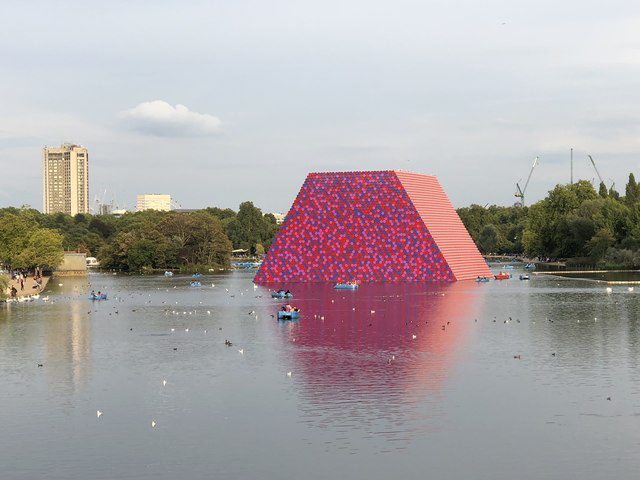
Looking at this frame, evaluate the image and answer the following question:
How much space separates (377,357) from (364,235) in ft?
210

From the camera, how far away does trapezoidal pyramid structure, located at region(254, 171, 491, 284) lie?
106438 mm

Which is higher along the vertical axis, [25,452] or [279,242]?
[279,242]

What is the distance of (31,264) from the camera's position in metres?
124

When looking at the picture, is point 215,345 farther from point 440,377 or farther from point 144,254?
point 144,254

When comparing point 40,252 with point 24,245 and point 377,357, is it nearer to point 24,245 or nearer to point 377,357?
point 24,245

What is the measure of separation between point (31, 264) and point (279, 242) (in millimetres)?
36736

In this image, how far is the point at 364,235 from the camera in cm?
10688

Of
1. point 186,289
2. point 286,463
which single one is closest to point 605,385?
point 286,463

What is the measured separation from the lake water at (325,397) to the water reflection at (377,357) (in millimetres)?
125

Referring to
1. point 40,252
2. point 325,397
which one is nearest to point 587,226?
point 40,252

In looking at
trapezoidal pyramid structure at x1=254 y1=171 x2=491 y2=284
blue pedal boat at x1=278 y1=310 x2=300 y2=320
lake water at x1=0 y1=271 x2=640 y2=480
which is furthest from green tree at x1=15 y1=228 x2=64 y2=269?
blue pedal boat at x1=278 y1=310 x2=300 y2=320

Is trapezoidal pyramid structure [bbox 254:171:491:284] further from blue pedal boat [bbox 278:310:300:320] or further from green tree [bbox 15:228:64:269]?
blue pedal boat [bbox 278:310:300:320]

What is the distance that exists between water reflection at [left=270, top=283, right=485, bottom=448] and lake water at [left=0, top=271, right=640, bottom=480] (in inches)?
4.9

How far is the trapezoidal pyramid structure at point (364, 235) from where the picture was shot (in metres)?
106
